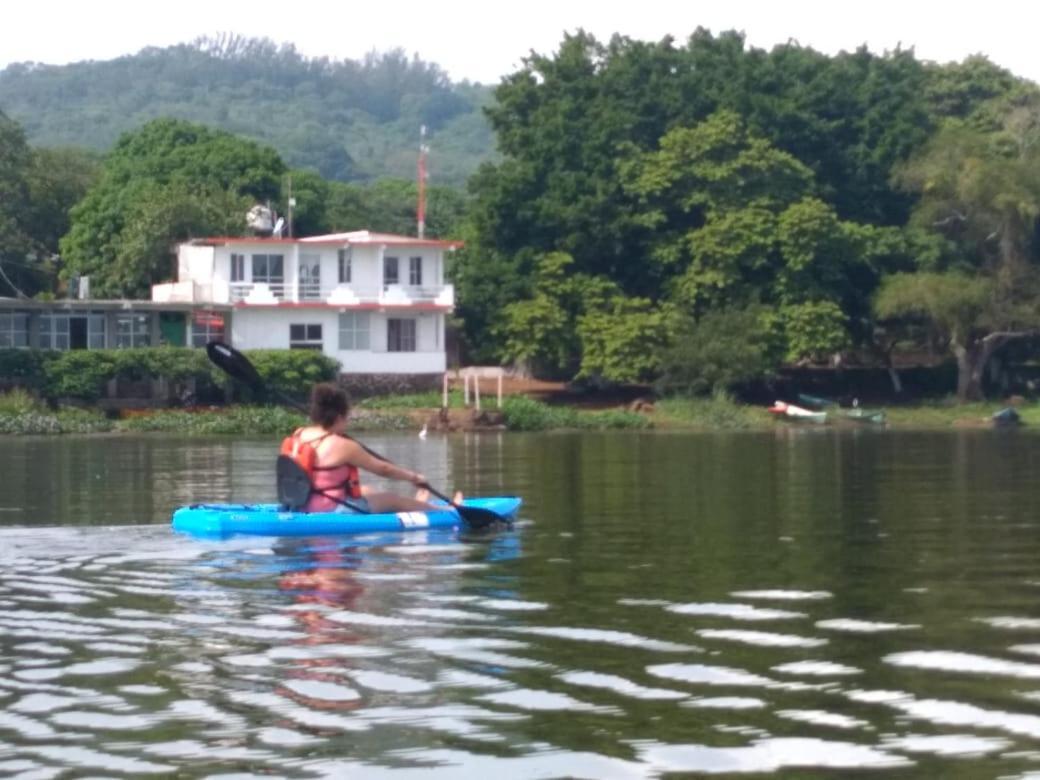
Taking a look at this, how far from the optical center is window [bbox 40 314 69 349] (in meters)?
60.9

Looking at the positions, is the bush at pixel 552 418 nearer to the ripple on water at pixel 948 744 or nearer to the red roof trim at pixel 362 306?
the red roof trim at pixel 362 306

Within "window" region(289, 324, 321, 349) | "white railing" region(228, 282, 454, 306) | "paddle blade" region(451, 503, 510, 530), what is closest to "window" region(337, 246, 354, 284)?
"white railing" region(228, 282, 454, 306)

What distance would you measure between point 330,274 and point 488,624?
51.3 metres

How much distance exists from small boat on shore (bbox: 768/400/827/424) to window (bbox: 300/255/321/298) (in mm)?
15779

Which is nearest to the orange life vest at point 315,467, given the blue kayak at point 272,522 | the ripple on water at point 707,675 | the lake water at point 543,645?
the blue kayak at point 272,522

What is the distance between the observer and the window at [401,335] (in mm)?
63219

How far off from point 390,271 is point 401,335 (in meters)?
2.22

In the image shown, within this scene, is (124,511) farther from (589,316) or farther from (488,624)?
(589,316)

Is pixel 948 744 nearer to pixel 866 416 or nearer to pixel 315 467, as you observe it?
pixel 315 467

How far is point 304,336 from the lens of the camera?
6262 centimetres

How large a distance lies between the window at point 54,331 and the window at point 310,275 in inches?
306

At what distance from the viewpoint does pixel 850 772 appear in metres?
8.43

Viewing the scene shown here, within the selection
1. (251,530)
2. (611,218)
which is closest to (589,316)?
(611,218)

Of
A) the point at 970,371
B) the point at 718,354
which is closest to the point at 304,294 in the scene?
the point at 718,354
